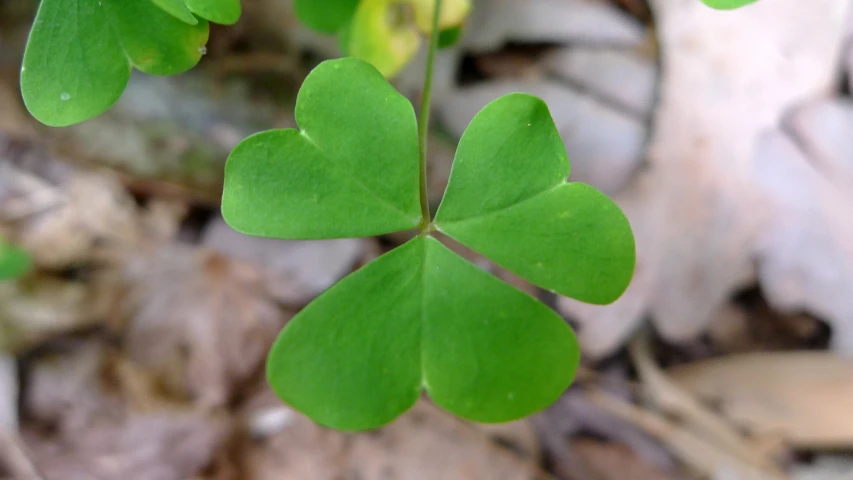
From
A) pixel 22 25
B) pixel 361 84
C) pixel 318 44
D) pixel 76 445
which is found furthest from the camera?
pixel 318 44

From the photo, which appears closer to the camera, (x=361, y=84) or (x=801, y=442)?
(x=361, y=84)

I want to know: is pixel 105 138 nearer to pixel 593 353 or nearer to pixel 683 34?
pixel 593 353

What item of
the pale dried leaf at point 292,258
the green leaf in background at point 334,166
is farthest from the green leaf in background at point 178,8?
the pale dried leaf at point 292,258

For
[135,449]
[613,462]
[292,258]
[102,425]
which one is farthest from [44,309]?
[613,462]

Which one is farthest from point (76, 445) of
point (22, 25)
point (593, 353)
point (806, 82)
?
point (806, 82)

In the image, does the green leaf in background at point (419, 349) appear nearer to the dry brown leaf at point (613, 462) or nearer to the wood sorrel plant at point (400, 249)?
the wood sorrel plant at point (400, 249)

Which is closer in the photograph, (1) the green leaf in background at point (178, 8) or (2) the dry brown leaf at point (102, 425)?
(1) the green leaf in background at point (178, 8)

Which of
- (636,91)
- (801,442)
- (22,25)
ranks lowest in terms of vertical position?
(801,442)

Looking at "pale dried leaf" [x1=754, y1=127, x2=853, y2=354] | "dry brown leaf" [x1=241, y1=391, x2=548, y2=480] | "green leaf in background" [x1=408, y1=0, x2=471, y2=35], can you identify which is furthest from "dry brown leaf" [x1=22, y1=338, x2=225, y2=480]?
"pale dried leaf" [x1=754, y1=127, x2=853, y2=354]
